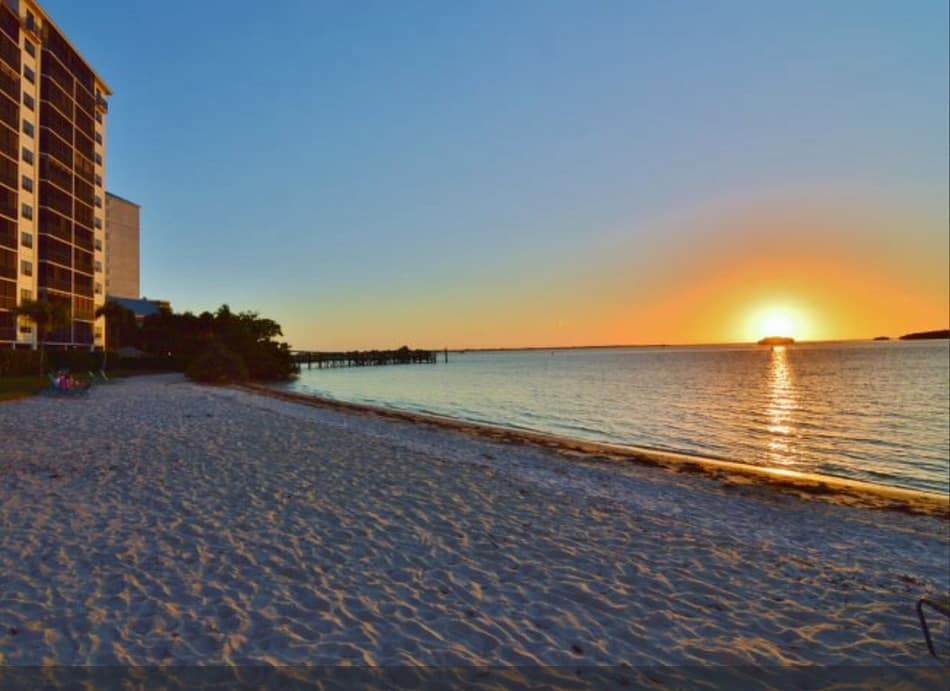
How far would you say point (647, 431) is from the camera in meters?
25.1

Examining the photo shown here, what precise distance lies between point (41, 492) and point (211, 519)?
3.19 metres

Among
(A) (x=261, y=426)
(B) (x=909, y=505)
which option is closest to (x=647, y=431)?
(B) (x=909, y=505)

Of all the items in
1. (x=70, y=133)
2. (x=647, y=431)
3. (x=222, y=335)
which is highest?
(x=70, y=133)

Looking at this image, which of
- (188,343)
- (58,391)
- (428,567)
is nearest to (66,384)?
(58,391)

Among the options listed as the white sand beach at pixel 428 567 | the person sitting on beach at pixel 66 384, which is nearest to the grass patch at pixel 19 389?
the person sitting on beach at pixel 66 384

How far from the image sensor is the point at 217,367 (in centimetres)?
4706

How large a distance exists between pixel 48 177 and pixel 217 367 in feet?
85.5

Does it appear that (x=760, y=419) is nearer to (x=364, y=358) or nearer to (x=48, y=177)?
(x=48, y=177)

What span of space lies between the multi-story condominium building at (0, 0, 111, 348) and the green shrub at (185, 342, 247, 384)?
477 inches

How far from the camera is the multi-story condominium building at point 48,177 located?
4775 centimetres

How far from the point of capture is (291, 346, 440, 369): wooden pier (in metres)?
104

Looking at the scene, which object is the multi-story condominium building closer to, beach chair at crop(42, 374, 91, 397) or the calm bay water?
beach chair at crop(42, 374, 91, 397)

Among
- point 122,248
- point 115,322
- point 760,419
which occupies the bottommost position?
point 760,419

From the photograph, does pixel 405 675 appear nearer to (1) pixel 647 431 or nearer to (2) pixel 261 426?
(2) pixel 261 426
